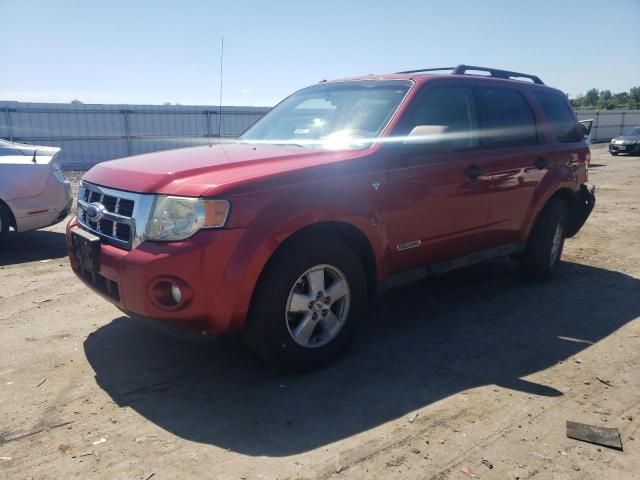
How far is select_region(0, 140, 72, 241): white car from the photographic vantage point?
638 centimetres

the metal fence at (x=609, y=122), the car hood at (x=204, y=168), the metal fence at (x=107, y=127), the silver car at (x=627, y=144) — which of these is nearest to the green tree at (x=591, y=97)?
the metal fence at (x=609, y=122)

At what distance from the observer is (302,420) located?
2.92 m

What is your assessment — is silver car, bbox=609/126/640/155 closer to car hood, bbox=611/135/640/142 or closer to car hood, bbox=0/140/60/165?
car hood, bbox=611/135/640/142

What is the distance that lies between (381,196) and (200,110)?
1475 centimetres

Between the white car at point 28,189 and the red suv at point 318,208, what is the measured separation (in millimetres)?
3245

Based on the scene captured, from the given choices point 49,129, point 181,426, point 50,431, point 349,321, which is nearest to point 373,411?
point 349,321

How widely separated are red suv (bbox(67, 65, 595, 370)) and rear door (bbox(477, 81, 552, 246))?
0.02 meters

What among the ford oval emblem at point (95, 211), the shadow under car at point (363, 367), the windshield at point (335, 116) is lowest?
the shadow under car at point (363, 367)

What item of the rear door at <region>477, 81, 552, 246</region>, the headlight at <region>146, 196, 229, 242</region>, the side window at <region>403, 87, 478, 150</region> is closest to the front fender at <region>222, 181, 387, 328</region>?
the headlight at <region>146, 196, 229, 242</region>

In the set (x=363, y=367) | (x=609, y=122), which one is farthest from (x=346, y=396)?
(x=609, y=122)

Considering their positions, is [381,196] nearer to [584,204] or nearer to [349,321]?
[349,321]

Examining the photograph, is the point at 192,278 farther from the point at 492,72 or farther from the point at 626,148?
the point at 626,148

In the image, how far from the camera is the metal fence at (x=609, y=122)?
1325 inches

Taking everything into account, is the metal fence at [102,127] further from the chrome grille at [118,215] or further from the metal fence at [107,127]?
the chrome grille at [118,215]
